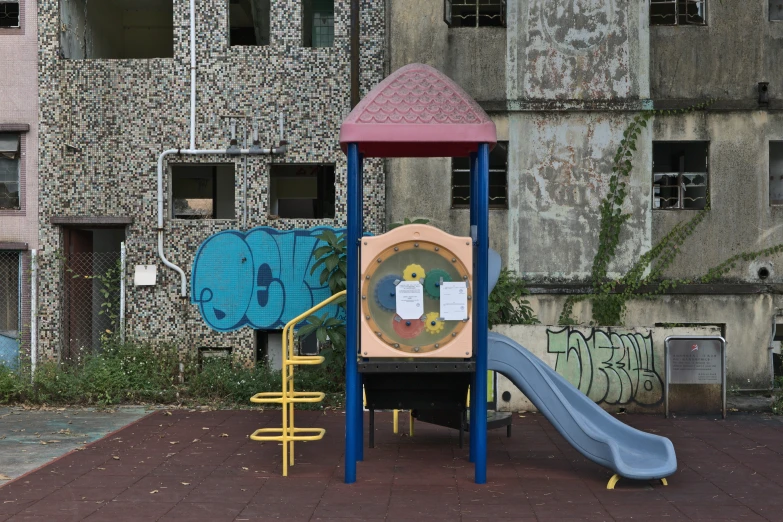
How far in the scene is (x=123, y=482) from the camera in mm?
8227

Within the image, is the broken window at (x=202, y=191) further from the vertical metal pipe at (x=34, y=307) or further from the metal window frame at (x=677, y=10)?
the metal window frame at (x=677, y=10)

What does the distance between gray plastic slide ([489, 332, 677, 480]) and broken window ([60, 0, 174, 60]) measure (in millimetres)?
10046

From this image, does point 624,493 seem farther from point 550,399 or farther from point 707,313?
point 707,313

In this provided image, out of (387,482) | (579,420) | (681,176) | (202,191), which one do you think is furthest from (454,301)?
(202,191)

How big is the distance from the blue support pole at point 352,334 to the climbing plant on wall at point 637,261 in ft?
21.0

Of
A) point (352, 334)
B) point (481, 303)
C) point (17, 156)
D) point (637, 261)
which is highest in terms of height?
point (17, 156)

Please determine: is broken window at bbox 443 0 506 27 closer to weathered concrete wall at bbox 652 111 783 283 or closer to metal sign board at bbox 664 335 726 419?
weathered concrete wall at bbox 652 111 783 283

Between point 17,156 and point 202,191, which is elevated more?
point 17,156

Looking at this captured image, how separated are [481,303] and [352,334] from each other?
48.1 inches

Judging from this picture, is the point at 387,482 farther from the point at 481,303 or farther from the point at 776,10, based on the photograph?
the point at 776,10

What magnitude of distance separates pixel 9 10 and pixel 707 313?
12.3 meters

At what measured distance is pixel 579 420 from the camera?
8.61m

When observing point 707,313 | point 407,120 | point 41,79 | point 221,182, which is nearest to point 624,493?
point 407,120

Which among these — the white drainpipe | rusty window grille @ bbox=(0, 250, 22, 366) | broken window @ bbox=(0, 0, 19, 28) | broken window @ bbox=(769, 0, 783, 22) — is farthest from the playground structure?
broken window @ bbox=(0, 0, 19, 28)
